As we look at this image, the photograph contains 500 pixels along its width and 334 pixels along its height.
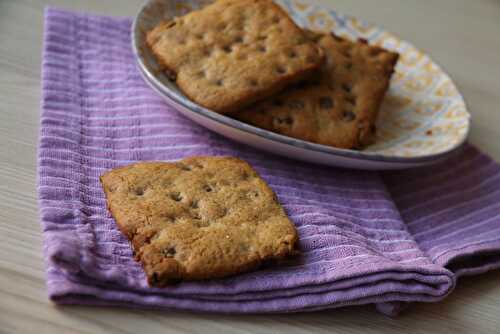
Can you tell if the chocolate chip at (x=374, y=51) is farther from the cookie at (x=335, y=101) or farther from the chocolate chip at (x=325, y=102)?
the chocolate chip at (x=325, y=102)

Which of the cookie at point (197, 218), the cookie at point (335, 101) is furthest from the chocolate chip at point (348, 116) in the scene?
the cookie at point (197, 218)

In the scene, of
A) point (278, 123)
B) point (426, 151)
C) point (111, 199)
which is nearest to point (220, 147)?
point (278, 123)

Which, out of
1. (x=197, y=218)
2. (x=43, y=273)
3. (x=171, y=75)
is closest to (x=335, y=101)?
(x=171, y=75)

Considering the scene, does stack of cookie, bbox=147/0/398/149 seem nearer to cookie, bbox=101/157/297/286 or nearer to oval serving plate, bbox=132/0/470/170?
oval serving plate, bbox=132/0/470/170

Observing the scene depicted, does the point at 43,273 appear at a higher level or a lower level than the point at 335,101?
lower

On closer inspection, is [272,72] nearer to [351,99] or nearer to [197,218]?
[351,99]

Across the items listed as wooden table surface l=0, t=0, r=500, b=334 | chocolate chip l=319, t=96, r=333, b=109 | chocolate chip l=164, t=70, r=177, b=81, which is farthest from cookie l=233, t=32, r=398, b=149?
wooden table surface l=0, t=0, r=500, b=334

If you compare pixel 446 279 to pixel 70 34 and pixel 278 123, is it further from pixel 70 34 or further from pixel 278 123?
pixel 70 34
